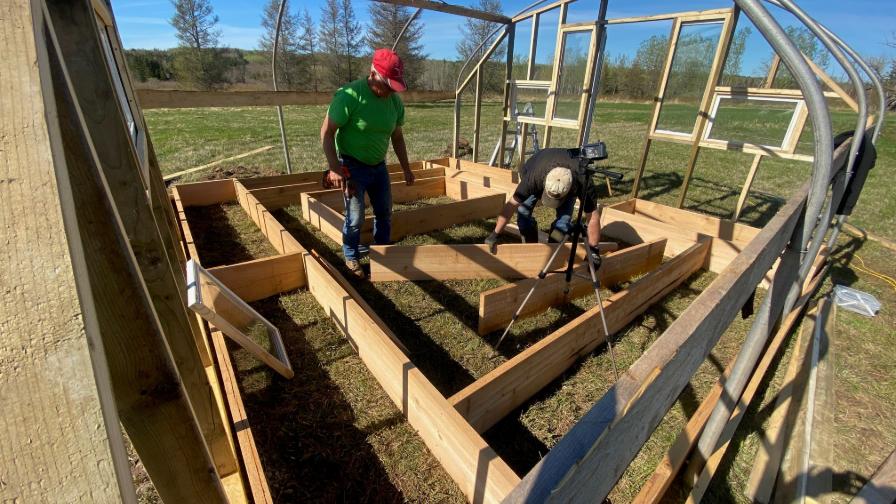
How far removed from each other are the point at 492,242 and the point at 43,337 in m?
3.25

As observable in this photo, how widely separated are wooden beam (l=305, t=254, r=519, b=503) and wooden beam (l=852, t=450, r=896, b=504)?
41.2 inches

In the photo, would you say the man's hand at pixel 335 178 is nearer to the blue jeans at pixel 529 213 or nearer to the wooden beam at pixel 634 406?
the blue jeans at pixel 529 213

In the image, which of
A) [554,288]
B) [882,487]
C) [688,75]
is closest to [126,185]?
[882,487]

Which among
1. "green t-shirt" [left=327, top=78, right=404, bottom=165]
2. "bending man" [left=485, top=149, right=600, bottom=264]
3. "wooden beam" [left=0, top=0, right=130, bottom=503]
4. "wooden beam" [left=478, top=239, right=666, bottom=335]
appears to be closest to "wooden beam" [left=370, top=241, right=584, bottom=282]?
"bending man" [left=485, top=149, right=600, bottom=264]

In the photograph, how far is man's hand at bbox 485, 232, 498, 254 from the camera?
3.56 meters

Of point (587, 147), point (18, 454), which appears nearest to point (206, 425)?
point (18, 454)

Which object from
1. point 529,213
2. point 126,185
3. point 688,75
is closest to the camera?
point 126,185

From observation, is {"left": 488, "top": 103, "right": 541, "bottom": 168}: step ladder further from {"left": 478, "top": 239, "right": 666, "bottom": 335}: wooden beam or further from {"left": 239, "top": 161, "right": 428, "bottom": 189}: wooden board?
{"left": 478, "top": 239, "right": 666, "bottom": 335}: wooden beam

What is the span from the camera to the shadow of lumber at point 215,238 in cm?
415

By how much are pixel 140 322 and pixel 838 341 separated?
461 cm

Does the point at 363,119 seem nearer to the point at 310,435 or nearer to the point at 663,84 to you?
the point at 310,435

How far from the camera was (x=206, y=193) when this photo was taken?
5660 millimetres

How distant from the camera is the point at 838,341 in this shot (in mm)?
3172

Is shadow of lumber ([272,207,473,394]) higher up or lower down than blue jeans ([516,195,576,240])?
lower down
